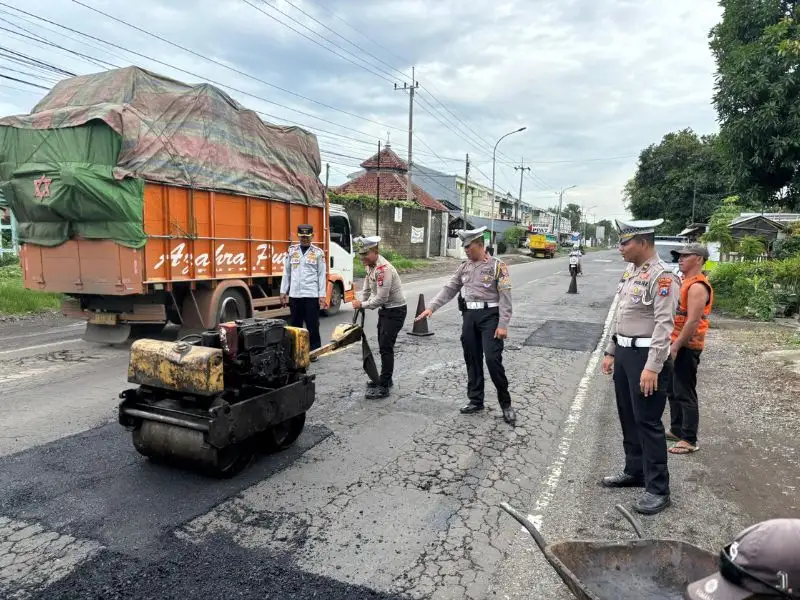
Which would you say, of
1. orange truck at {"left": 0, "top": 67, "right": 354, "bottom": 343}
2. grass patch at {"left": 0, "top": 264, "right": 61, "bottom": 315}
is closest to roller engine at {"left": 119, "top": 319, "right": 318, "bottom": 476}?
orange truck at {"left": 0, "top": 67, "right": 354, "bottom": 343}

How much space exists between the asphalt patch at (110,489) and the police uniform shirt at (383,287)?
200 centimetres

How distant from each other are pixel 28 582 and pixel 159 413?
128 cm

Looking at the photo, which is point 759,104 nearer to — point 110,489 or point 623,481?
point 623,481

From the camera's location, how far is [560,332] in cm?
1020

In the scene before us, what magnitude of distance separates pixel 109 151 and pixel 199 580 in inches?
233

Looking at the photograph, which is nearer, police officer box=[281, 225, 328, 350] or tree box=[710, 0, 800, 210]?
police officer box=[281, 225, 328, 350]

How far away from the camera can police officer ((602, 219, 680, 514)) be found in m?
3.46

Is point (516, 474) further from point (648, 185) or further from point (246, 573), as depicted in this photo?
point (648, 185)

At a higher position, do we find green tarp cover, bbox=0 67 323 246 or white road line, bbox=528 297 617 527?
green tarp cover, bbox=0 67 323 246

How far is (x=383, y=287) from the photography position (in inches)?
235

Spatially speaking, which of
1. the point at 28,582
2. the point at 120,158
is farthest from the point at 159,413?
the point at 120,158

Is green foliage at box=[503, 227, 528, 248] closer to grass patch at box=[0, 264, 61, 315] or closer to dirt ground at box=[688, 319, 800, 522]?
dirt ground at box=[688, 319, 800, 522]

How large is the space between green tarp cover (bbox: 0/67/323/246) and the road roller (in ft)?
12.4

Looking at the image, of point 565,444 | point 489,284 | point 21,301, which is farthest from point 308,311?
point 21,301
